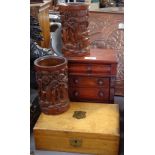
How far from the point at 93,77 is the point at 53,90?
1.00 feet

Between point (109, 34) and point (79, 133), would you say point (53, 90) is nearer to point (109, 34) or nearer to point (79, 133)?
point (79, 133)

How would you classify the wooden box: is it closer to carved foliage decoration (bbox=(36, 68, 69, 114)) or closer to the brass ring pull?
carved foliage decoration (bbox=(36, 68, 69, 114))

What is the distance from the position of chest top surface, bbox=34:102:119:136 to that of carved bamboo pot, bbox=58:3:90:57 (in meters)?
0.36

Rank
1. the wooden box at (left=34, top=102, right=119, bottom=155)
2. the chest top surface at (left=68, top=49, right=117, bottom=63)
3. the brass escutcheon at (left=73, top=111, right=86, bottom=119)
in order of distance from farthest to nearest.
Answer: the chest top surface at (left=68, top=49, right=117, bottom=63)
the brass escutcheon at (left=73, top=111, right=86, bottom=119)
the wooden box at (left=34, top=102, right=119, bottom=155)

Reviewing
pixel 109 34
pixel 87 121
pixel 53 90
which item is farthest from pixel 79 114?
pixel 109 34

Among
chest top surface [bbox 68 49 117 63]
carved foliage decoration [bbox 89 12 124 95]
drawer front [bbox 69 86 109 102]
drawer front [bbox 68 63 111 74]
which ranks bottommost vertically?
drawer front [bbox 69 86 109 102]

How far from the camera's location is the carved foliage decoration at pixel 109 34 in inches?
74.2

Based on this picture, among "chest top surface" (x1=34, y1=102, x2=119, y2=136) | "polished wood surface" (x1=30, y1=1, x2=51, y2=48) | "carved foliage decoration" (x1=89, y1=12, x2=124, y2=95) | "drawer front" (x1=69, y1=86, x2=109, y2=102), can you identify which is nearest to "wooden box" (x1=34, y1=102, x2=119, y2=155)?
"chest top surface" (x1=34, y1=102, x2=119, y2=136)

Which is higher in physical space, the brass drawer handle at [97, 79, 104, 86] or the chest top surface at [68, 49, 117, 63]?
the chest top surface at [68, 49, 117, 63]

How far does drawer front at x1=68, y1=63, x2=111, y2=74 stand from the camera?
1.51m

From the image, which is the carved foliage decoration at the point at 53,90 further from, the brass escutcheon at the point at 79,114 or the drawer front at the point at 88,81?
the drawer front at the point at 88,81
